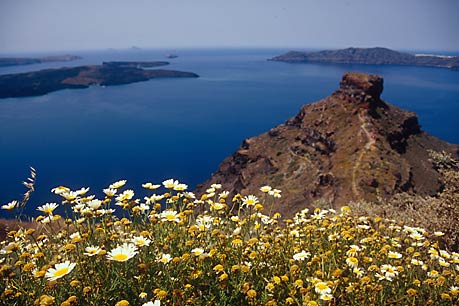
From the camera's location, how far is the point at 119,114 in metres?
116

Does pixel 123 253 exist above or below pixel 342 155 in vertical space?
above

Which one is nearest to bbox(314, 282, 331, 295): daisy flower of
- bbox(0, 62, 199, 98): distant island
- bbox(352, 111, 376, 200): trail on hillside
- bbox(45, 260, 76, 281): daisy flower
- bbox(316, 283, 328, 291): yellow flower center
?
bbox(316, 283, 328, 291): yellow flower center

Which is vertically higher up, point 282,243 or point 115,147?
point 282,243

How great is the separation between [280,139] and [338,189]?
106ft

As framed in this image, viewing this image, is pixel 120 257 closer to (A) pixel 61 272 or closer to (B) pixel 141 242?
(B) pixel 141 242

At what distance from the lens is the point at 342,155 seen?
1940 inches

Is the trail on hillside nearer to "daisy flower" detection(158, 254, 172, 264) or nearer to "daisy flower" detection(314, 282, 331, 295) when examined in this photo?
"daisy flower" detection(314, 282, 331, 295)

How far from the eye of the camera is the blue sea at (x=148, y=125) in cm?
7338

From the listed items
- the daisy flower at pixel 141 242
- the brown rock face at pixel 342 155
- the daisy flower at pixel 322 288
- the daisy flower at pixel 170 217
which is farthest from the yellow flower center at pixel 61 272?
the brown rock face at pixel 342 155

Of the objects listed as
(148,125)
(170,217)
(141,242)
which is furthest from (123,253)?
(148,125)

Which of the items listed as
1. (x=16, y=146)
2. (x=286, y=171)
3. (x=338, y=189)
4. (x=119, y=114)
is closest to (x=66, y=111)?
(x=119, y=114)

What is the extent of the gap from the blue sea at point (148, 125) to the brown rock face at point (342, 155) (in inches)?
599

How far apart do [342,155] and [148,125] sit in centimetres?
7092

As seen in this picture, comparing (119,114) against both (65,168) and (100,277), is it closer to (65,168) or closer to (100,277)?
(65,168)
